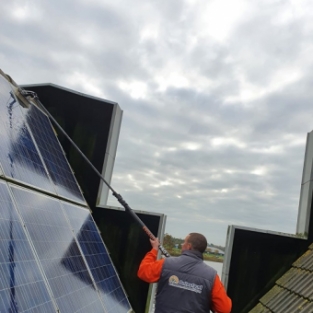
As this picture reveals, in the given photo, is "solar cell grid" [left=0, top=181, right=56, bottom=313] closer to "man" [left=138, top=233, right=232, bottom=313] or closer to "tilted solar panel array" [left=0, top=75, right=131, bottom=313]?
"tilted solar panel array" [left=0, top=75, right=131, bottom=313]

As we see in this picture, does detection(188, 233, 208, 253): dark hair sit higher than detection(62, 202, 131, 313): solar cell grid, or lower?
higher

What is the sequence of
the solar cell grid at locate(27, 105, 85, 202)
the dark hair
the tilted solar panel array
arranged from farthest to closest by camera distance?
the solar cell grid at locate(27, 105, 85, 202)
the tilted solar panel array
the dark hair

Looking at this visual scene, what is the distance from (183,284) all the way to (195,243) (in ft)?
1.32

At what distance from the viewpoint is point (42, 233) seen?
5.19 m

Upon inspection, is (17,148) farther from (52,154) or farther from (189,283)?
(189,283)

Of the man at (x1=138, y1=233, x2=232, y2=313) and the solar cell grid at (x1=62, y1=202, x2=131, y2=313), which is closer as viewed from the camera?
the man at (x1=138, y1=233, x2=232, y2=313)

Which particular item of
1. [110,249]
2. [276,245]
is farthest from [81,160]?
[276,245]

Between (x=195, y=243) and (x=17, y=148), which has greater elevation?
(x=17, y=148)

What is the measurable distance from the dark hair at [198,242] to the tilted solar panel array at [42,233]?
1730 mm

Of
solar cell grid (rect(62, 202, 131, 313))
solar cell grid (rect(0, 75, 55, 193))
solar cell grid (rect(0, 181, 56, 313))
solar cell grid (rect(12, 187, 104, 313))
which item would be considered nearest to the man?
solar cell grid (rect(0, 181, 56, 313))

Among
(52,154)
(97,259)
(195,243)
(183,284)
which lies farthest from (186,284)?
(52,154)

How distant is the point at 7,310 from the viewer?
138 inches

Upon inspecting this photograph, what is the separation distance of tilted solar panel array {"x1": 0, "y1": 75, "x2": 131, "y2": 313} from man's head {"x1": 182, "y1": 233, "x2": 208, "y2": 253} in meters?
1.68

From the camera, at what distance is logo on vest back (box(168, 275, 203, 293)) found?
3771 mm
